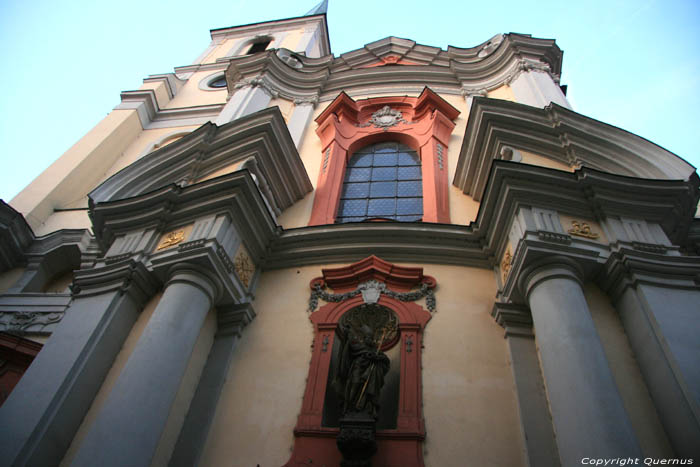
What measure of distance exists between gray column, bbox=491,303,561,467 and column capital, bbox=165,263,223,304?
11.6 feet

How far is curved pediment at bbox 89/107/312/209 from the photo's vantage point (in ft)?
28.5

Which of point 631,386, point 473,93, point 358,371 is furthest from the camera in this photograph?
point 473,93

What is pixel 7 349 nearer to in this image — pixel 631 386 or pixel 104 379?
pixel 104 379

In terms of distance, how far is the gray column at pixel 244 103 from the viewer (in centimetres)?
1223

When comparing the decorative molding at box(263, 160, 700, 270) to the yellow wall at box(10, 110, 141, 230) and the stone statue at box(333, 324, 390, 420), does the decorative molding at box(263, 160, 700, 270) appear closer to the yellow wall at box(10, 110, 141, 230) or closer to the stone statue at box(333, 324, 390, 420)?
the stone statue at box(333, 324, 390, 420)

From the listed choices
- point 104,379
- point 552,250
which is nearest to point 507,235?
point 552,250

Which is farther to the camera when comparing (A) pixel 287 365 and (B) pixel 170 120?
(B) pixel 170 120

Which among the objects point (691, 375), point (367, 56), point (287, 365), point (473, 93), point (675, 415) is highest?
point (367, 56)

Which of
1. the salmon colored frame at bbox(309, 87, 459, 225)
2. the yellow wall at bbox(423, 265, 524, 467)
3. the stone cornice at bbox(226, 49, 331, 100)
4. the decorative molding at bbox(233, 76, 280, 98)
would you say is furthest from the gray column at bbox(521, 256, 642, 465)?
the decorative molding at bbox(233, 76, 280, 98)

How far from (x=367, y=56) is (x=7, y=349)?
1273cm

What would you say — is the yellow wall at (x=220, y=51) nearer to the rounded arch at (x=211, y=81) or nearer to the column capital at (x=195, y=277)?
the rounded arch at (x=211, y=81)

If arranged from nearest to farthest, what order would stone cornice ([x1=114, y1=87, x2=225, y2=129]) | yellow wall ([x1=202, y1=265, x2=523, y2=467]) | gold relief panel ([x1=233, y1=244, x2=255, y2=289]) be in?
1. yellow wall ([x1=202, y1=265, x2=523, y2=467])
2. gold relief panel ([x1=233, y1=244, x2=255, y2=289])
3. stone cornice ([x1=114, y1=87, x2=225, y2=129])

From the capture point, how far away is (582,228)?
21.1 ft

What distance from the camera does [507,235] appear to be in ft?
22.6
